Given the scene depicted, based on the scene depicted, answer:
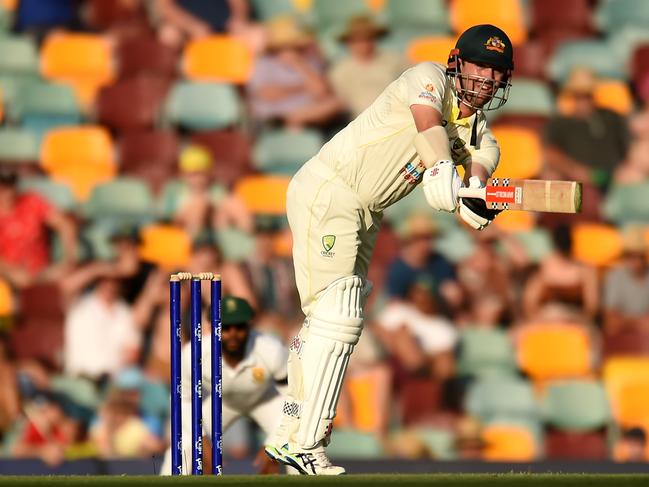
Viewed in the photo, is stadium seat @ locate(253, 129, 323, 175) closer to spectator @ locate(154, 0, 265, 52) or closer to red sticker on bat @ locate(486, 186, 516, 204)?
spectator @ locate(154, 0, 265, 52)

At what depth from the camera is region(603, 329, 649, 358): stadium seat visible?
7.86 metres

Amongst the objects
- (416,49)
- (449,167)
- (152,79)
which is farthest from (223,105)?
(449,167)

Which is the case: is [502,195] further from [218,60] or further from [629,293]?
[218,60]

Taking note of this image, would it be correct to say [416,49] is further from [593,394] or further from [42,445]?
[42,445]

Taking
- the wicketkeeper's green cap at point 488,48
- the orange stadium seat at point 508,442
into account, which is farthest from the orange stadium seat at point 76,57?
the wicketkeeper's green cap at point 488,48

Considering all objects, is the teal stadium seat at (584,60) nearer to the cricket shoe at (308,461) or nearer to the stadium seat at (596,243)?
the stadium seat at (596,243)

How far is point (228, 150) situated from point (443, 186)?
4.37m

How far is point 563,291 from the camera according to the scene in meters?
7.97

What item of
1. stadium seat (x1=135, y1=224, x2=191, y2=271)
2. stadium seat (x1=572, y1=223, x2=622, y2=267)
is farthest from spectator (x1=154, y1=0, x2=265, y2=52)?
stadium seat (x1=572, y1=223, x2=622, y2=267)

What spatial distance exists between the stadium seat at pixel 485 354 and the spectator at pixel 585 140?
3.88 feet

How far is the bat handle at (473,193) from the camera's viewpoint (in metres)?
4.36

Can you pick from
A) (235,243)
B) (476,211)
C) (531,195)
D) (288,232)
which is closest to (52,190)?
(235,243)

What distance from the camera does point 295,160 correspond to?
8.48m

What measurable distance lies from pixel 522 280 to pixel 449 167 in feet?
12.6
